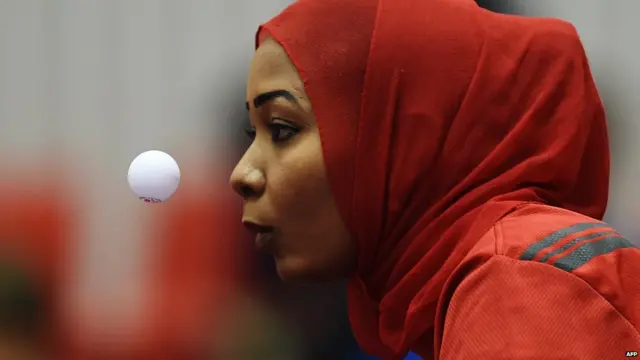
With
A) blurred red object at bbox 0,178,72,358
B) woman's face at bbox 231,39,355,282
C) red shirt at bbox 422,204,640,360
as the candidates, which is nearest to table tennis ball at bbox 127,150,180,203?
woman's face at bbox 231,39,355,282

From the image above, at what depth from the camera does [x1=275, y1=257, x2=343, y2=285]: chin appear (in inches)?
Result: 26.0

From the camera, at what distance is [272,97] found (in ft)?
2.17

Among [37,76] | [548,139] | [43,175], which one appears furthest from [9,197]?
[548,139]

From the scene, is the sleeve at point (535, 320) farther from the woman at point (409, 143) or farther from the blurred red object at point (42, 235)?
the blurred red object at point (42, 235)

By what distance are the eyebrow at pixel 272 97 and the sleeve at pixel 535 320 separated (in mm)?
264

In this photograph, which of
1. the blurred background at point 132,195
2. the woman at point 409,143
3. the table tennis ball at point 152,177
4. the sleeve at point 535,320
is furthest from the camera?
the blurred background at point 132,195

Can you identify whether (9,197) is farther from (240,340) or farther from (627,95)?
(627,95)

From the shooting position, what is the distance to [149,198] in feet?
2.64

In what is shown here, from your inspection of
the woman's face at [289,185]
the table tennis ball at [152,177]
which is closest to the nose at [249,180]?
the woman's face at [289,185]

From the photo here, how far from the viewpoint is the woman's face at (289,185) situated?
641 mm

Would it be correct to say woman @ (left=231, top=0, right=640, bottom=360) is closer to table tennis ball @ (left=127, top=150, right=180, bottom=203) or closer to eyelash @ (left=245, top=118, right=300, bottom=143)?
eyelash @ (left=245, top=118, right=300, bottom=143)

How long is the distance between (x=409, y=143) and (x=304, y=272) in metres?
0.16

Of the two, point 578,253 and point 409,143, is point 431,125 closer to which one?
point 409,143

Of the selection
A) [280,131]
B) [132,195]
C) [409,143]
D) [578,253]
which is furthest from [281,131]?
[132,195]
